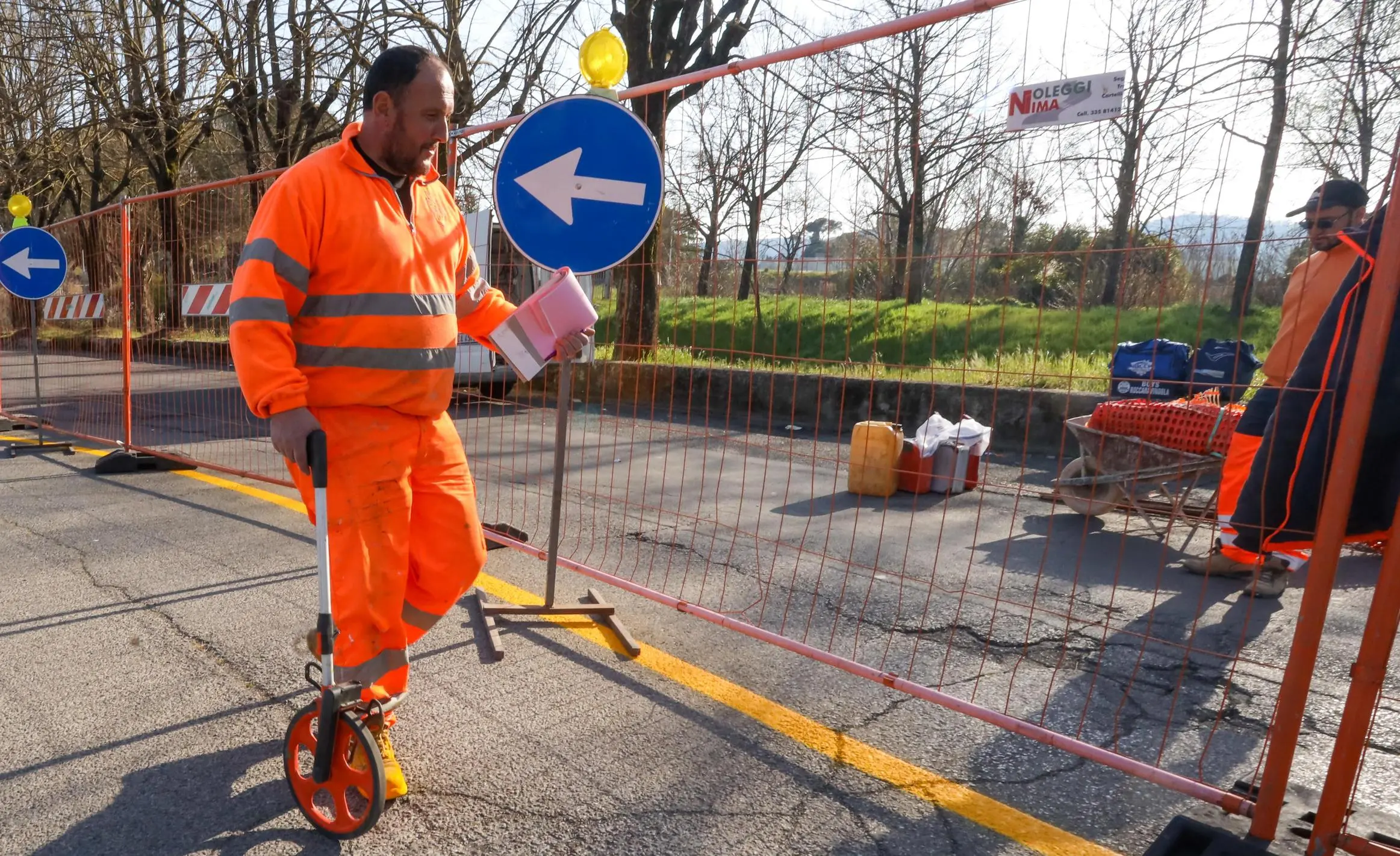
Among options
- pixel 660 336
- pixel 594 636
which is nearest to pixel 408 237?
pixel 594 636

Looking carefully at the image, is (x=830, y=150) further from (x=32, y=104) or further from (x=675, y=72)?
(x=32, y=104)

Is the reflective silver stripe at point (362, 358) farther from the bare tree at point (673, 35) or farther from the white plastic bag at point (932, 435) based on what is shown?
the bare tree at point (673, 35)

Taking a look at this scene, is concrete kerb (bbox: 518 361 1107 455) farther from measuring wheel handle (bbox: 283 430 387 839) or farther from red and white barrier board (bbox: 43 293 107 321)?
measuring wheel handle (bbox: 283 430 387 839)

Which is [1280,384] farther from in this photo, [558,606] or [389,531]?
[389,531]

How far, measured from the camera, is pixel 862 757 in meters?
2.78

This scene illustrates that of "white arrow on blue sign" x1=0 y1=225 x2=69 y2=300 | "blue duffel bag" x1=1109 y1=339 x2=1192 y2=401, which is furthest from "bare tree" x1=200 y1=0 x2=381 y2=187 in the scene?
"blue duffel bag" x1=1109 y1=339 x2=1192 y2=401

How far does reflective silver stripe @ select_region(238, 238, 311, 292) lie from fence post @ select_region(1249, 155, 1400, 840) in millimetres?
2607

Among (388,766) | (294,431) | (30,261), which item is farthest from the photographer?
(30,261)

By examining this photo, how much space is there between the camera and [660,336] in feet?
18.5

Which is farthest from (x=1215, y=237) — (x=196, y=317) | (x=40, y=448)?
(x=40, y=448)

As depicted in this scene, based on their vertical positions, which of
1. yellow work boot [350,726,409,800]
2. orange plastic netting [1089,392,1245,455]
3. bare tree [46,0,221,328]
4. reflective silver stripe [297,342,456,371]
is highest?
bare tree [46,0,221,328]

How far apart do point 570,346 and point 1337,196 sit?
8.24ft

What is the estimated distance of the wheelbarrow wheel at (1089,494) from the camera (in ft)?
17.8

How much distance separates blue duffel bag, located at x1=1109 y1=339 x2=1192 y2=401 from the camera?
572 cm
